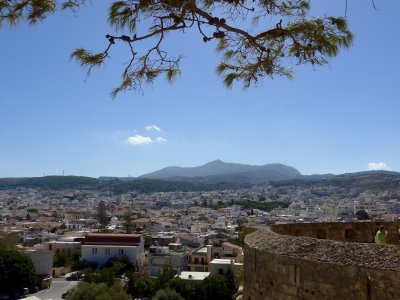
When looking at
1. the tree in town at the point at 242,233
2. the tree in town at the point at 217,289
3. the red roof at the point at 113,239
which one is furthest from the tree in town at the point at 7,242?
the tree in town at the point at 242,233

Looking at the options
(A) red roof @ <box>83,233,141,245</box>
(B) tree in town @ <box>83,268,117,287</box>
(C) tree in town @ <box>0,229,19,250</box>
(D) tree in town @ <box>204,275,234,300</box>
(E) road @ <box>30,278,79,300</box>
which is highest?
(C) tree in town @ <box>0,229,19,250</box>

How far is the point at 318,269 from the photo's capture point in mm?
3869

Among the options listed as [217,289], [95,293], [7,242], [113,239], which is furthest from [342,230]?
[113,239]

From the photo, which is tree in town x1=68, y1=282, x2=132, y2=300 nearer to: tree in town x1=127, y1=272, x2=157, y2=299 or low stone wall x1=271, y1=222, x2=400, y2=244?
tree in town x1=127, y1=272, x2=157, y2=299

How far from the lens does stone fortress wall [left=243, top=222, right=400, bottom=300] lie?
345 cm

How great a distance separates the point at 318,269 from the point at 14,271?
129 ft

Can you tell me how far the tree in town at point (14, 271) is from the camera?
3852cm

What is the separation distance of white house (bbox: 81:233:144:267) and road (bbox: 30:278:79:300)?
5.95 metres

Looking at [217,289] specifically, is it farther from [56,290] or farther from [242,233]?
[56,290]

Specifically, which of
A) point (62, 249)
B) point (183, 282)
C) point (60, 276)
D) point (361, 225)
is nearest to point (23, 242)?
point (62, 249)

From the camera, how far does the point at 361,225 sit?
7.91 m

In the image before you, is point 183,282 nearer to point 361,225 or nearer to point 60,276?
point 60,276

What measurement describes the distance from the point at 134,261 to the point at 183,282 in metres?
14.1

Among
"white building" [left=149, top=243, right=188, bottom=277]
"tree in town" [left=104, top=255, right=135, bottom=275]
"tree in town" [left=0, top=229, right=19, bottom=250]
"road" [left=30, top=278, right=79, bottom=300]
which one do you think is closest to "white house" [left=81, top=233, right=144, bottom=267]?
"tree in town" [left=104, top=255, right=135, bottom=275]
